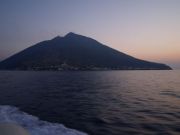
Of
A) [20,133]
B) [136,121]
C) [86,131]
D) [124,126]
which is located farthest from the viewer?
[136,121]

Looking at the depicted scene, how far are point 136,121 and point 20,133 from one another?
14390mm

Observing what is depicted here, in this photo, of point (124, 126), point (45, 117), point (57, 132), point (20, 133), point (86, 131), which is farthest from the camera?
point (45, 117)

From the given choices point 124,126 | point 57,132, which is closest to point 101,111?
point 124,126

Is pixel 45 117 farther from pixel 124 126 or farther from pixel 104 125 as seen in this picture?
pixel 124 126

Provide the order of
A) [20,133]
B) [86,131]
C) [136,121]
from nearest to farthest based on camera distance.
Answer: [20,133] < [86,131] < [136,121]

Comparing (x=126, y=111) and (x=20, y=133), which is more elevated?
(x=20, y=133)

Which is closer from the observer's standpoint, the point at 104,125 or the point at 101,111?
the point at 104,125

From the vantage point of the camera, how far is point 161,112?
25203 millimetres

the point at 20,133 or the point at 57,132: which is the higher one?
the point at 20,133

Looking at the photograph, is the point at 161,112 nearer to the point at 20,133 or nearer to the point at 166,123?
the point at 166,123

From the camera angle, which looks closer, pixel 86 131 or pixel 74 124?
pixel 86 131

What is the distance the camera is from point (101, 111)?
25.7 m

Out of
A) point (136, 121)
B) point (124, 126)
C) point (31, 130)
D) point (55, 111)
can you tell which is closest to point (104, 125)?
point (124, 126)

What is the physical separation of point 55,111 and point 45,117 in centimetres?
348
